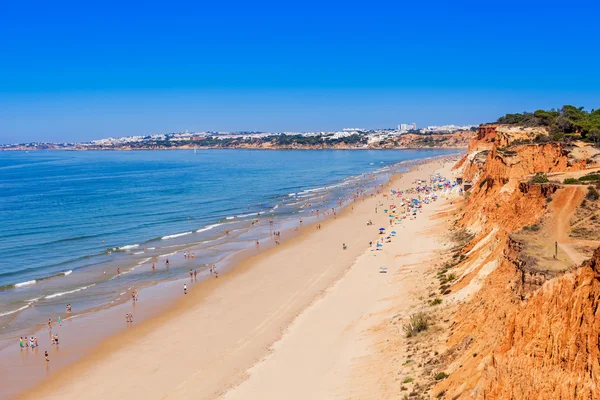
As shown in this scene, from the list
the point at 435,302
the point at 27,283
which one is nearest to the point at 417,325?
the point at 435,302

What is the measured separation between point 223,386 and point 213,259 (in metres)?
22.1

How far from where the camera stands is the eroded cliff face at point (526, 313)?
1085 centimetres

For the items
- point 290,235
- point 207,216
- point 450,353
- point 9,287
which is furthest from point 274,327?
point 207,216

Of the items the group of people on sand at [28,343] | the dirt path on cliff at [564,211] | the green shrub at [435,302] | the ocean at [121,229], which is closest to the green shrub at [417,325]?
the green shrub at [435,302]

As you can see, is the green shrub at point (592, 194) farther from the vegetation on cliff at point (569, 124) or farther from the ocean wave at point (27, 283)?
the ocean wave at point (27, 283)

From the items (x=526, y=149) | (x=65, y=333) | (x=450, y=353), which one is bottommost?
(x=65, y=333)

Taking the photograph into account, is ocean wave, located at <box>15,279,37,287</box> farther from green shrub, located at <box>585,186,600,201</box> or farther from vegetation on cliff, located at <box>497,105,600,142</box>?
vegetation on cliff, located at <box>497,105,600,142</box>

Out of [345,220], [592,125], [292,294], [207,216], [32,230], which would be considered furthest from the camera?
[207,216]

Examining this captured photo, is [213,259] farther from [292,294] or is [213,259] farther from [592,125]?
[592,125]

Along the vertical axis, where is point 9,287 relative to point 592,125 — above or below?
below

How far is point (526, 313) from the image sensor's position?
1227 centimetres

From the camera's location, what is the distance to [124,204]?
2731 inches

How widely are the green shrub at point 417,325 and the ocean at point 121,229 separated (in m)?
19.5

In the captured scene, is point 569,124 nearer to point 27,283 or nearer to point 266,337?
point 266,337
